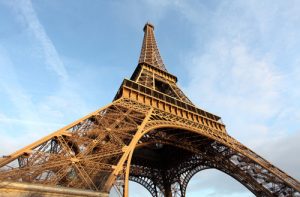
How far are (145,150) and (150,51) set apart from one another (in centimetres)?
1521

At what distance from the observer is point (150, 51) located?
36406 mm

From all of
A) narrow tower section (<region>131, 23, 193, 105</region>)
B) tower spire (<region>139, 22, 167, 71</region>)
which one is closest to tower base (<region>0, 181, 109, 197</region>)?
narrow tower section (<region>131, 23, 193, 105</region>)

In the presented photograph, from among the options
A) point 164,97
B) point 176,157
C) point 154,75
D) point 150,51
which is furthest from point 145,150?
point 150,51

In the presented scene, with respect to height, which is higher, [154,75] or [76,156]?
[154,75]

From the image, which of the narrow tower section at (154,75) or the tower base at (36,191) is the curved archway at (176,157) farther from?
the tower base at (36,191)

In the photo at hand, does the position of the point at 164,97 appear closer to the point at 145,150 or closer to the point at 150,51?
the point at 145,150

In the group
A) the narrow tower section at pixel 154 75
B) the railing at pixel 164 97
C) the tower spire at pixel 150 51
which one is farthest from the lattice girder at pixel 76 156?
the tower spire at pixel 150 51

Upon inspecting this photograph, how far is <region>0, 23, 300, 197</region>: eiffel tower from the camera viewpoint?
10.6 meters

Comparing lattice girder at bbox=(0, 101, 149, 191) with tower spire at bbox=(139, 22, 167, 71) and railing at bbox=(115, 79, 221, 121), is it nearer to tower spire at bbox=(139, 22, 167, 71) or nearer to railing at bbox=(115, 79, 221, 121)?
railing at bbox=(115, 79, 221, 121)

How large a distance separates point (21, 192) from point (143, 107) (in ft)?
39.8

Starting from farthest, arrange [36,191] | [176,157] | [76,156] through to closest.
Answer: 1. [176,157]
2. [76,156]
3. [36,191]

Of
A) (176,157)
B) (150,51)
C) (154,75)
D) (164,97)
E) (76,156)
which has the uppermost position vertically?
(150,51)

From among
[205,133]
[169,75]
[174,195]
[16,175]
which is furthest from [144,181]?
[16,175]

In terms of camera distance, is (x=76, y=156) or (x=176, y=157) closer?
(x=76, y=156)
